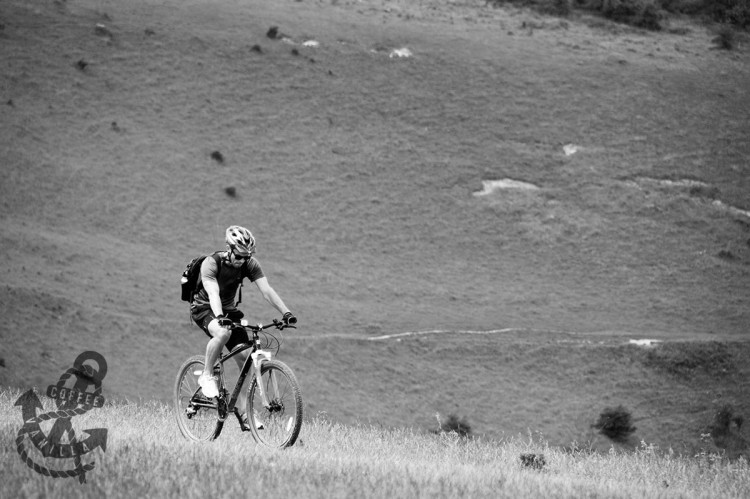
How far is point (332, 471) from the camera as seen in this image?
321 inches

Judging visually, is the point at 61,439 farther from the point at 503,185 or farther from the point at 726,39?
the point at 726,39

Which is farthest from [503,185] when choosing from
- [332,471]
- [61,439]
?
[332,471]

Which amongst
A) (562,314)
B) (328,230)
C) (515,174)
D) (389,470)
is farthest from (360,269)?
(389,470)

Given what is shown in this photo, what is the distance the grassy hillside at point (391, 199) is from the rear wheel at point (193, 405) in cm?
3705

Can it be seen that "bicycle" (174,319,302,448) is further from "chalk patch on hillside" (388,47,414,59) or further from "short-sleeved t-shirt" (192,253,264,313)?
"chalk patch on hillside" (388,47,414,59)

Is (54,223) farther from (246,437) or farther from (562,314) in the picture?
(246,437)

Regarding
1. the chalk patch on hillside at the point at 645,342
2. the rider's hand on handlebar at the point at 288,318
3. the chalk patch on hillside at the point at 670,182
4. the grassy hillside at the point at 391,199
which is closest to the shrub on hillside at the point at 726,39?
the grassy hillside at the point at 391,199

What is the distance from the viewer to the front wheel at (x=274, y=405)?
398 inches

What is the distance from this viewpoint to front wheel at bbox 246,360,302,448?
33.1ft

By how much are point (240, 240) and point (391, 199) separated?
67113mm

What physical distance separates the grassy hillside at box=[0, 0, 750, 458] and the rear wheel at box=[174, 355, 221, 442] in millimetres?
37052

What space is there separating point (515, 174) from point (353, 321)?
30913 millimetres

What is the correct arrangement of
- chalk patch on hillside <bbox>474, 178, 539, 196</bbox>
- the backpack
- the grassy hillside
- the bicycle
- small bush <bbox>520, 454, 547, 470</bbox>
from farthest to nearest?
chalk patch on hillside <bbox>474, 178, 539, 196</bbox>
the grassy hillside
the backpack
small bush <bbox>520, 454, 547, 470</bbox>
the bicycle

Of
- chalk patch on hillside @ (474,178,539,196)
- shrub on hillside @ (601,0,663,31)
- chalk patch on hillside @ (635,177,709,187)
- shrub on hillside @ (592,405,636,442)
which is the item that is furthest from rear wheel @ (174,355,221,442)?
shrub on hillside @ (601,0,663,31)
